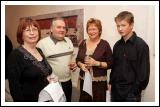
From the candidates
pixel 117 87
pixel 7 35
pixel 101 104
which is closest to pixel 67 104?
pixel 101 104

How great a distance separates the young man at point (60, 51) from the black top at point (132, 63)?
293 millimetres

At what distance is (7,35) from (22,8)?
0.21m

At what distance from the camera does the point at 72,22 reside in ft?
4.65

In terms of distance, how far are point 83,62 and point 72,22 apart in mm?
284

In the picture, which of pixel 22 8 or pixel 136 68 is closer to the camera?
pixel 136 68

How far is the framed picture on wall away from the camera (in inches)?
55.1

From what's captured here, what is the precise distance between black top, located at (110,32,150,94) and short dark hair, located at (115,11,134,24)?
88 mm

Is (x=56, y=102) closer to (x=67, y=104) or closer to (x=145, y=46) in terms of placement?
(x=67, y=104)

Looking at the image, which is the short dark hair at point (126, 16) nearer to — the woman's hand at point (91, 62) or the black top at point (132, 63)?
the black top at point (132, 63)

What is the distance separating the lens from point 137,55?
1253mm

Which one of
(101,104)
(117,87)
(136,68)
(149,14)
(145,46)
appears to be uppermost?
(149,14)

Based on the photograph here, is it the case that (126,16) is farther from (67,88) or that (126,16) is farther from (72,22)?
(67,88)

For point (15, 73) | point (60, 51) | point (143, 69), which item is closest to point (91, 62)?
point (60, 51)

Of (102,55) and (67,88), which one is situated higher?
(102,55)
